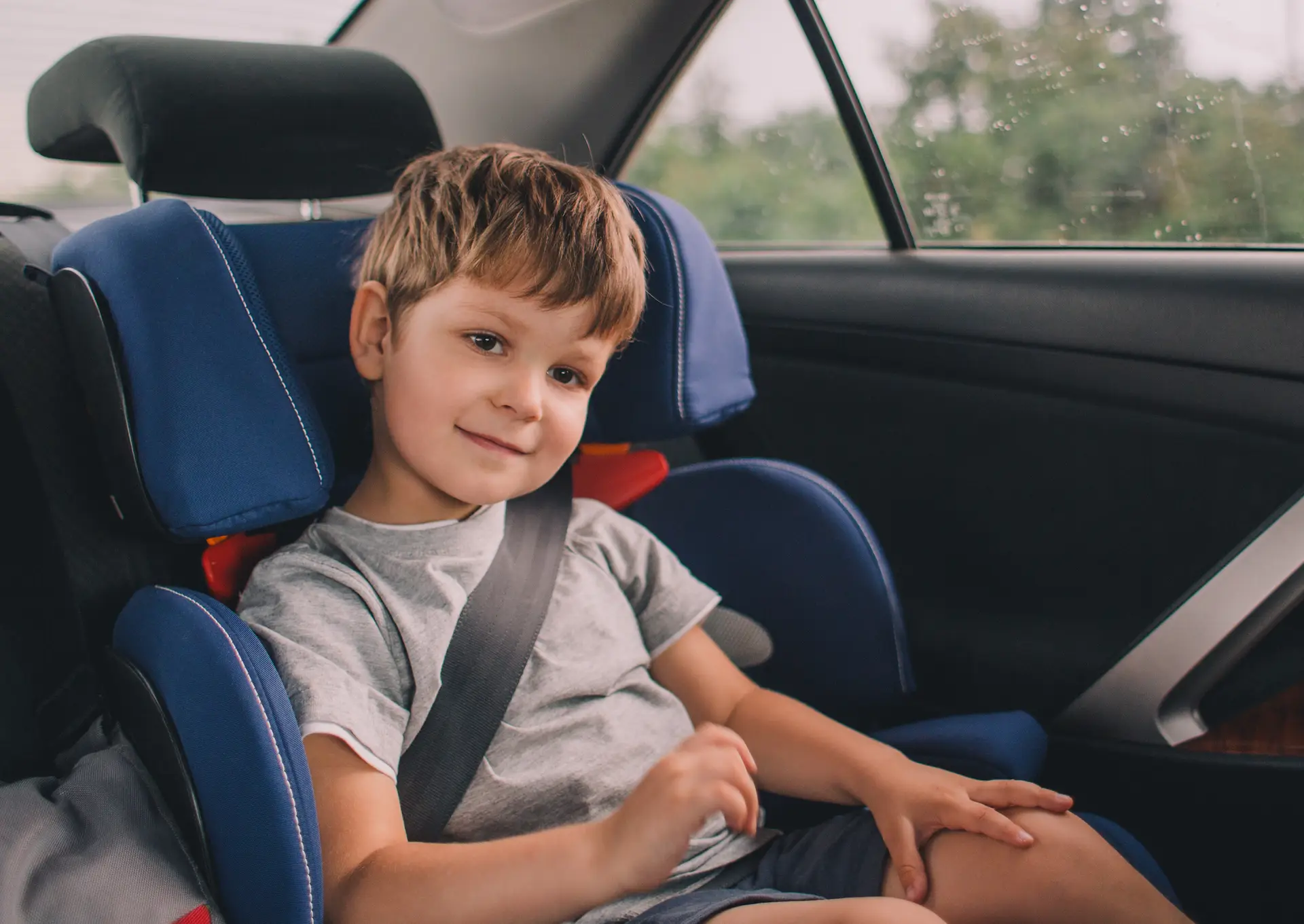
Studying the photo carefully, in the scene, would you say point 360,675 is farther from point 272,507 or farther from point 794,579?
point 794,579

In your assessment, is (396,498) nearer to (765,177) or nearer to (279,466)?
(279,466)

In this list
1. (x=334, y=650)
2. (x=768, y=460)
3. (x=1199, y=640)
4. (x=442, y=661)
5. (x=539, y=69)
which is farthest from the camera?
(x=539, y=69)

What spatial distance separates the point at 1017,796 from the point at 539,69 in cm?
156

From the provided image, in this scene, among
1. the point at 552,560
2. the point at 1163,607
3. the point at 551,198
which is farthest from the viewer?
the point at 1163,607

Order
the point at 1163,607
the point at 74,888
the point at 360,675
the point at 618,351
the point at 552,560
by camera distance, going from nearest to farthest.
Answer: the point at 74,888 < the point at 360,675 < the point at 552,560 < the point at 618,351 < the point at 1163,607

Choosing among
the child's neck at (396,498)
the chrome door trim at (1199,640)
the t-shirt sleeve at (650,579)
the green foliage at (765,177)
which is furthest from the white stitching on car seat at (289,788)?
the green foliage at (765,177)

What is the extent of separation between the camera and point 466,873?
980 millimetres

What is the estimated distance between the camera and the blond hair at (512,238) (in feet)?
3.83

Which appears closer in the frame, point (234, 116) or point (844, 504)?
point (234, 116)

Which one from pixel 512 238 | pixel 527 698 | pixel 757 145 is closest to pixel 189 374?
pixel 512 238

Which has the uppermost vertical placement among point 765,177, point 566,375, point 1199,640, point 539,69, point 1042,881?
point 539,69

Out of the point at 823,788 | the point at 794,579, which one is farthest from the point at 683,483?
the point at 823,788

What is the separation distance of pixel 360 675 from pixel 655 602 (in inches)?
16.7

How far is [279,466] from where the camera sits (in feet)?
3.75
